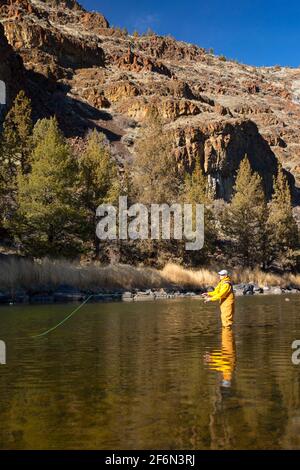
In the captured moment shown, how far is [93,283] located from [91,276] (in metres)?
0.41

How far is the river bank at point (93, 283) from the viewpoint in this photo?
27109 mm

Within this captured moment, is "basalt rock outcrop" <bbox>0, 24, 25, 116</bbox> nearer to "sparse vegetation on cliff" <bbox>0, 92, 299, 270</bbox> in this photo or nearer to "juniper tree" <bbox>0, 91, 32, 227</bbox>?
"sparse vegetation on cliff" <bbox>0, 92, 299, 270</bbox>

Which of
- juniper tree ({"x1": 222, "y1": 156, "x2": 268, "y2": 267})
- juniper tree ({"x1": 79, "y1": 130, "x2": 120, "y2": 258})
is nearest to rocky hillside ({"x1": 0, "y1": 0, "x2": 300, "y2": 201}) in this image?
juniper tree ({"x1": 79, "y1": 130, "x2": 120, "y2": 258})

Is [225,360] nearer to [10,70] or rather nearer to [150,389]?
[150,389]

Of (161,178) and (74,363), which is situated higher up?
(161,178)

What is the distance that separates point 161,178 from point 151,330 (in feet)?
101

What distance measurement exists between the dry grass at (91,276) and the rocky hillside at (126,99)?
18.6 meters

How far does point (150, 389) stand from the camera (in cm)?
739

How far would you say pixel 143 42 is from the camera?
136m

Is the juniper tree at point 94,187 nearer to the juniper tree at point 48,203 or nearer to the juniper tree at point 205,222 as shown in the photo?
the juniper tree at point 48,203

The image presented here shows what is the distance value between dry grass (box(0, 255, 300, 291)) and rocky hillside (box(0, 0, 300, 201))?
1860 centimetres

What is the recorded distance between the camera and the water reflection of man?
26.6 feet

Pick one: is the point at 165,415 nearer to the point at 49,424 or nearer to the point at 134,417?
the point at 134,417
